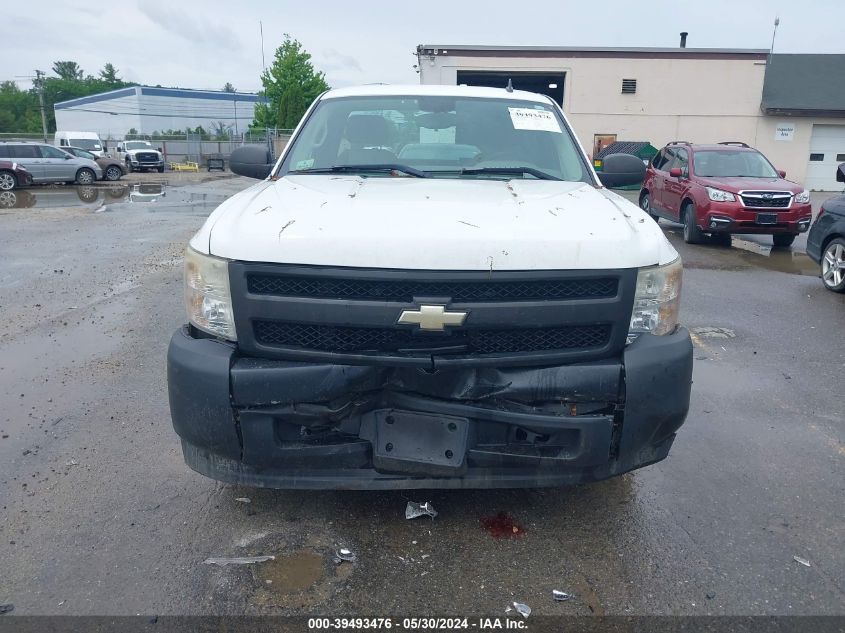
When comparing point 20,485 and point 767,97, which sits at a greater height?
point 767,97

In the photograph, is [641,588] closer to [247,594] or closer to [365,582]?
[365,582]

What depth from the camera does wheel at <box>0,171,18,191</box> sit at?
2323cm

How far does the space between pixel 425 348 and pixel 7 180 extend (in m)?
25.5

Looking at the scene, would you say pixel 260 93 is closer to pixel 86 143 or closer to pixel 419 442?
pixel 86 143

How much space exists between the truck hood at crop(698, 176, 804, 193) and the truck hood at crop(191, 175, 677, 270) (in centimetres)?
975

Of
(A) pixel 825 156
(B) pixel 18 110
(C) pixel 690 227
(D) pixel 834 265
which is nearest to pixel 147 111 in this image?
(B) pixel 18 110

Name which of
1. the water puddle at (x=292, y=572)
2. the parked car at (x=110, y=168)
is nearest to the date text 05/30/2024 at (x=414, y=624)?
the water puddle at (x=292, y=572)

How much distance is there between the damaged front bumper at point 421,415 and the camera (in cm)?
273

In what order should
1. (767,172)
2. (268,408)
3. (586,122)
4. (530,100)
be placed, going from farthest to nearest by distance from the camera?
(586,122)
(767,172)
(530,100)
(268,408)

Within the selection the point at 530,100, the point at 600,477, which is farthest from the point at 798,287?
the point at 600,477

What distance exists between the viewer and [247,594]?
276cm

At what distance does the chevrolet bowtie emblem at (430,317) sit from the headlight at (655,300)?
805mm

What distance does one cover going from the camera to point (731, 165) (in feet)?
42.8

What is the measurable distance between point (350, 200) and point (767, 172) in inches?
479
